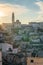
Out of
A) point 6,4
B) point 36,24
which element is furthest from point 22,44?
point 6,4

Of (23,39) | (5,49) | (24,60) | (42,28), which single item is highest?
(42,28)

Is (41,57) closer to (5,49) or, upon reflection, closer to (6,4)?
(5,49)

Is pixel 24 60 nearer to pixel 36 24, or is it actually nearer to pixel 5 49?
pixel 5 49

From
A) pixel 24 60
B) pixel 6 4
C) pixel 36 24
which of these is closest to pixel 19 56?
pixel 24 60

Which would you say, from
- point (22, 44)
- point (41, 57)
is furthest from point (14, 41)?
point (41, 57)

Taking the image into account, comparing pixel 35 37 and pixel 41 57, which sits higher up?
pixel 35 37

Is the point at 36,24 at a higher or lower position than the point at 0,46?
higher

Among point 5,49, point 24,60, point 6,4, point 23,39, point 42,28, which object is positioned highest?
point 6,4
